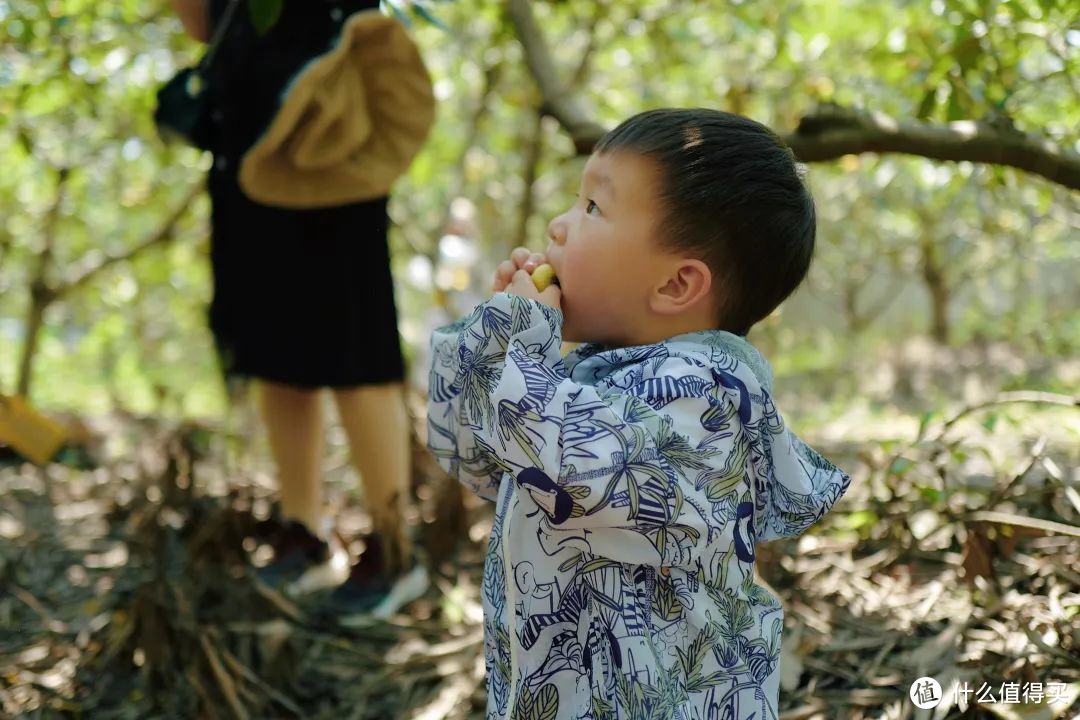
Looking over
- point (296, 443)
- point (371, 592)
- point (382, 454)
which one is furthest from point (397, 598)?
point (296, 443)

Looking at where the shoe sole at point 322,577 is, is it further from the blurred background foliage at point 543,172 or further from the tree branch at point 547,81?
the tree branch at point 547,81

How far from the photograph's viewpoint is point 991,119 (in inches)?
74.6

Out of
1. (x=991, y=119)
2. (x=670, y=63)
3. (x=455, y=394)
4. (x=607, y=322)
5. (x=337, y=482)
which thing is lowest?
(x=337, y=482)

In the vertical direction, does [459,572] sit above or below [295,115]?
below

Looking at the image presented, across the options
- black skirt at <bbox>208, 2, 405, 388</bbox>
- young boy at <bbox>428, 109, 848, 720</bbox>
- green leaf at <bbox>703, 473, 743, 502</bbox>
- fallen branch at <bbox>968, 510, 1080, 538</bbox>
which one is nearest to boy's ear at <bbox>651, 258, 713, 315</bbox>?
young boy at <bbox>428, 109, 848, 720</bbox>

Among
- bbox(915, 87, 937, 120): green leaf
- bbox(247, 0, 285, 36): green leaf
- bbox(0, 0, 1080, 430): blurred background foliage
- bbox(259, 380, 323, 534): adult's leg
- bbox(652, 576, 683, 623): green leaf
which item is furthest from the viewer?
bbox(0, 0, 1080, 430): blurred background foliage

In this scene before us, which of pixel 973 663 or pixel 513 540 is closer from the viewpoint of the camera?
pixel 513 540

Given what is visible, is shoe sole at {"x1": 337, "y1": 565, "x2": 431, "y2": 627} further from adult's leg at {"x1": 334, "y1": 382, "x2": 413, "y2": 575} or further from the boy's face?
the boy's face

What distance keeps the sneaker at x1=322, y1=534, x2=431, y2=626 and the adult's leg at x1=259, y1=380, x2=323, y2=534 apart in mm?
218

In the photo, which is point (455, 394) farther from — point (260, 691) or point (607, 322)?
point (260, 691)

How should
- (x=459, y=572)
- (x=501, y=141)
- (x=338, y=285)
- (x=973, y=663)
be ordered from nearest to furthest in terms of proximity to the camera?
(x=973, y=663)
(x=338, y=285)
(x=459, y=572)
(x=501, y=141)

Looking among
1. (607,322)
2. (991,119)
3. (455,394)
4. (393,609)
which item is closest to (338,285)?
(393,609)

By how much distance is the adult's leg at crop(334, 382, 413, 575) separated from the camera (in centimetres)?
242

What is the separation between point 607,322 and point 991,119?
1038 mm
